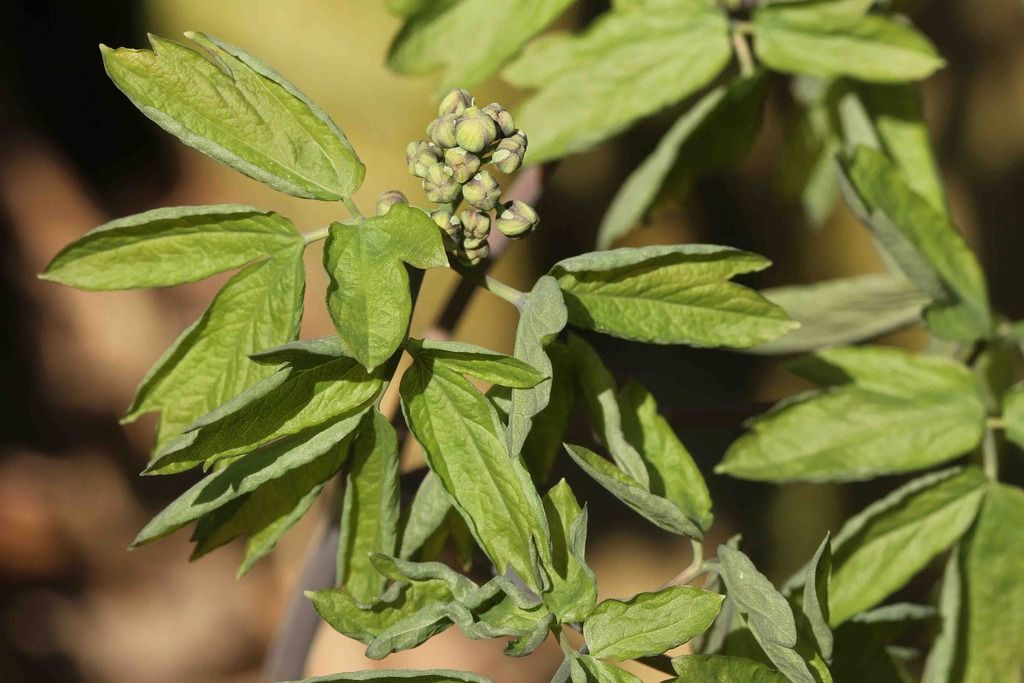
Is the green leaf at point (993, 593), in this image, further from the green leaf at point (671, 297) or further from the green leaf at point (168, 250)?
the green leaf at point (168, 250)

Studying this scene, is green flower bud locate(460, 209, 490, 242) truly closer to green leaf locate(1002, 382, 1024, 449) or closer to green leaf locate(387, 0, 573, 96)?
green leaf locate(387, 0, 573, 96)

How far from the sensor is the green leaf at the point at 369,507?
0.69 metres

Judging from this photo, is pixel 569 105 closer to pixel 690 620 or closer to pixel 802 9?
pixel 802 9

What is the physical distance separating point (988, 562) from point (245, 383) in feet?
2.11

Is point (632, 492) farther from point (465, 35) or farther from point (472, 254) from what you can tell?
point (465, 35)

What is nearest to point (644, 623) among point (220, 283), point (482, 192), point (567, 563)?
point (567, 563)

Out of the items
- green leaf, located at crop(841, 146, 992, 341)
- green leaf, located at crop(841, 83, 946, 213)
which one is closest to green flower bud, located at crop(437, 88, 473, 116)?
green leaf, located at crop(841, 146, 992, 341)

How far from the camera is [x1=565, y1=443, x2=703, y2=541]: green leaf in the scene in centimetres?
64

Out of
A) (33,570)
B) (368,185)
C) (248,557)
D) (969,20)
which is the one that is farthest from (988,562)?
(33,570)

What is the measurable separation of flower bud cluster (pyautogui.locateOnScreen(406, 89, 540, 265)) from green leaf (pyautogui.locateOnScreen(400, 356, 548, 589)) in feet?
0.26

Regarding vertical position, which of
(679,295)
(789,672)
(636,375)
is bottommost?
(636,375)

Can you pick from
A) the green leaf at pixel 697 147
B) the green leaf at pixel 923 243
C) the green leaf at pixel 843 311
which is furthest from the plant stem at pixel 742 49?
the green leaf at pixel 843 311

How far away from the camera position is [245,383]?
719mm

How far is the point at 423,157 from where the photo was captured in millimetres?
658
